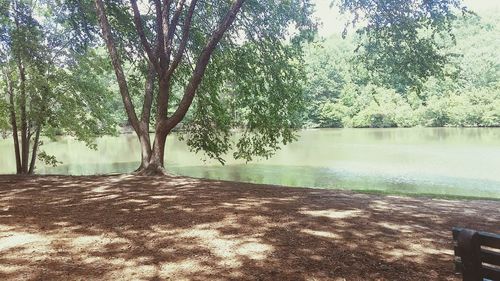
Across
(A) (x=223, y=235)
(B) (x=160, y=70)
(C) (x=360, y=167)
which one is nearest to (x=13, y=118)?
(B) (x=160, y=70)

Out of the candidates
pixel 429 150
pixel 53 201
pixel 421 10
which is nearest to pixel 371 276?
pixel 53 201

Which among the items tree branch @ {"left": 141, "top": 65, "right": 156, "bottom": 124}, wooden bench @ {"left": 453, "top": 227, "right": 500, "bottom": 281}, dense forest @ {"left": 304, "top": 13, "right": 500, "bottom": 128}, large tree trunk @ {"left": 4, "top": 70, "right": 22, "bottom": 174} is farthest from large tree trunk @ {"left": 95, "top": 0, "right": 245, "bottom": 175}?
dense forest @ {"left": 304, "top": 13, "right": 500, "bottom": 128}

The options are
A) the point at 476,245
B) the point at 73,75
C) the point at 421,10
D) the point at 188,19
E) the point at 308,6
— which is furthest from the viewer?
the point at 73,75

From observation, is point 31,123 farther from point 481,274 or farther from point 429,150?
point 429,150

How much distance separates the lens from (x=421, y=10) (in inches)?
431

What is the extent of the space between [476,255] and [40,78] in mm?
14464

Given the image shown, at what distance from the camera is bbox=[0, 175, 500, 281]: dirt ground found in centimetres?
387

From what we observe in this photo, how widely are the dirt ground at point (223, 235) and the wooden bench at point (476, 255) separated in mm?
1051

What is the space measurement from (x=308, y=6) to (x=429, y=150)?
1002 inches

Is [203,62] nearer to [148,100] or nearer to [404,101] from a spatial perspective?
[148,100]

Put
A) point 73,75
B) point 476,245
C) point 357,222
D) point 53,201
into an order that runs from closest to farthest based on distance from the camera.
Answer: point 476,245
point 357,222
point 53,201
point 73,75

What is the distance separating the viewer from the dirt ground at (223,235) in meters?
3.87

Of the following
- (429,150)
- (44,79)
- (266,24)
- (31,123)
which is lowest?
(429,150)

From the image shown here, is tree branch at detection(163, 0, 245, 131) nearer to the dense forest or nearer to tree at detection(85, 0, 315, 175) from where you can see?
tree at detection(85, 0, 315, 175)
